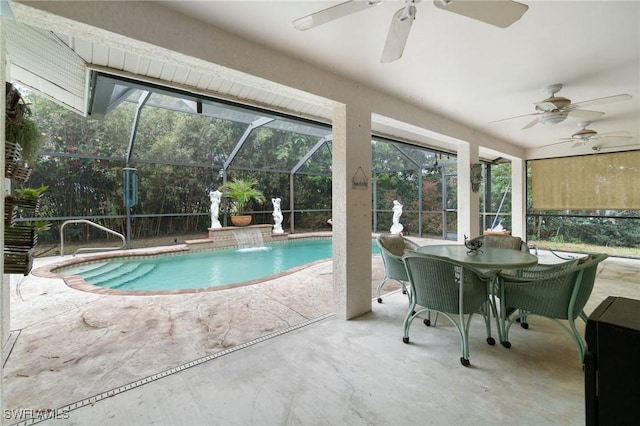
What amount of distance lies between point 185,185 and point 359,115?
740cm

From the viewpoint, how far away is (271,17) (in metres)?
2.05

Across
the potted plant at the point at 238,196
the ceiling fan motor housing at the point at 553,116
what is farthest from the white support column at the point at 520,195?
the potted plant at the point at 238,196

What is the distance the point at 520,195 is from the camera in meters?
7.28

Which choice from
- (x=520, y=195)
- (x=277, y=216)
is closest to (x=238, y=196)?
(x=277, y=216)

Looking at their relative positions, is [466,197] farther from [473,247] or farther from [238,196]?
[238,196]

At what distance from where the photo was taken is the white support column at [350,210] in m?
3.08

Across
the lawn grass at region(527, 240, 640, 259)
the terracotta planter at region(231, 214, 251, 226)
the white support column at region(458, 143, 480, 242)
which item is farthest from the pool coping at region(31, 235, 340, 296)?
the lawn grass at region(527, 240, 640, 259)

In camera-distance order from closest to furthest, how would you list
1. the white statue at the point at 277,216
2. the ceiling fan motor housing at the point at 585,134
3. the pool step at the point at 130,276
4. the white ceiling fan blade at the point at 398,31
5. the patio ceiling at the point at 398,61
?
the white ceiling fan blade at the point at 398,31, the patio ceiling at the point at 398,61, the ceiling fan motor housing at the point at 585,134, the pool step at the point at 130,276, the white statue at the point at 277,216

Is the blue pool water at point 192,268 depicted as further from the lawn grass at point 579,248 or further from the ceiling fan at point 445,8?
the lawn grass at point 579,248

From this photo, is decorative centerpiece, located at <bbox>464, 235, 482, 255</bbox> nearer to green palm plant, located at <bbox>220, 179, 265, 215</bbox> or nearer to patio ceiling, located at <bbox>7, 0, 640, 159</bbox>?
patio ceiling, located at <bbox>7, 0, 640, 159</bbox>

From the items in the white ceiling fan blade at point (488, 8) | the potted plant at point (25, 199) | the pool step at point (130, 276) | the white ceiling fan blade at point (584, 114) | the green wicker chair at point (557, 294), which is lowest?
the pool step at point (130, 276)

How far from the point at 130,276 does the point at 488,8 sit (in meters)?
6.53

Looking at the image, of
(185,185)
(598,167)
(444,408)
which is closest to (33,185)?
(185,185)

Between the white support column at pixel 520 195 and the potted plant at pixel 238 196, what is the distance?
6.95 meters
